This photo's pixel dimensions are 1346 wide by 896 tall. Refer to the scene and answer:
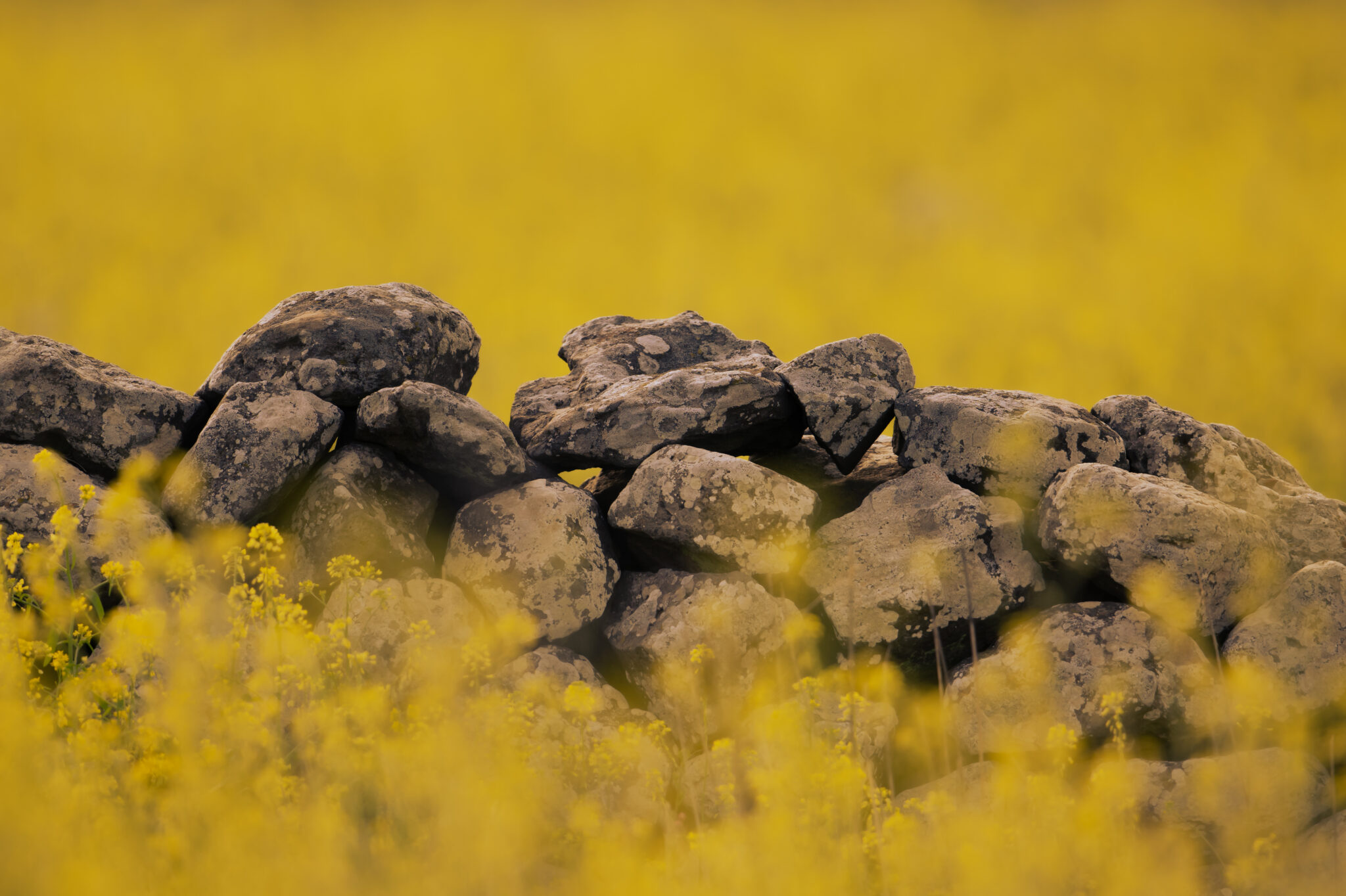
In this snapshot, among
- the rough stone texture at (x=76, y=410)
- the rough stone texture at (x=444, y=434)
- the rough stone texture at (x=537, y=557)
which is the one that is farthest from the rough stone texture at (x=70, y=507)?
the rough stone texture at (x=537, y=557)

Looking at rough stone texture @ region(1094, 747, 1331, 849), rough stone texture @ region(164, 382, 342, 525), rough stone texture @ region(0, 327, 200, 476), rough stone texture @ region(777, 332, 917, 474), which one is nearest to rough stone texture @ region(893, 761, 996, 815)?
rough stone texture @ region(1094, 747, 1331, 849)

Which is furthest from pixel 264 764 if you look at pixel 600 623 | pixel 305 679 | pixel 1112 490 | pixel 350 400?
pixel 1112 490

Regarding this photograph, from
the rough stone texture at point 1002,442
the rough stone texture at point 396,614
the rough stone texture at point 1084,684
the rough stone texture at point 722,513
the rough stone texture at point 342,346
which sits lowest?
the rough stone texture at point 1084,684

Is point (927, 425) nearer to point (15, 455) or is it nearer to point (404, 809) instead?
point (404, 809)

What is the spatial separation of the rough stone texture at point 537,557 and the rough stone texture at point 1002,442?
1.55 meters

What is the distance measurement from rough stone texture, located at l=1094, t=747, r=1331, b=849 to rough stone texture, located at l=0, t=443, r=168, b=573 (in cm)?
404

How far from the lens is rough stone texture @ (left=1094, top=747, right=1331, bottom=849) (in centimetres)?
343

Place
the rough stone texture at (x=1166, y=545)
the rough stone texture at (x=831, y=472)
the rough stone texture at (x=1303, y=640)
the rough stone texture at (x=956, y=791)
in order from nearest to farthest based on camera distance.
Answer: the rough stone texture at (x=956, y=791), the rough stone texture at (x=1303, y=640), the rough stone texture at (x=1166, y=545), the rough stone texture at (x=831, y=472)

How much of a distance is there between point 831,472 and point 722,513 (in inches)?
39.8

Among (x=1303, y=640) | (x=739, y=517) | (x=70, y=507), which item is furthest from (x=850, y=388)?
(x=70, y=507)

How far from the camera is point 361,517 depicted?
12.7 feet

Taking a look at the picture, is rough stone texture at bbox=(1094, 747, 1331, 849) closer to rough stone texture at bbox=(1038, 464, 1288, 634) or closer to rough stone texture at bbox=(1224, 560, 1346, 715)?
rough stone texture at bbox=(1224, 560, 1346, 715)

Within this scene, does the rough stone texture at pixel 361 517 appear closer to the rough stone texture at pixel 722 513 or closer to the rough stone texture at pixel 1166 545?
the rough stone texture at pixel 722 513

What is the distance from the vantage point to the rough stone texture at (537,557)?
12.7 ft
